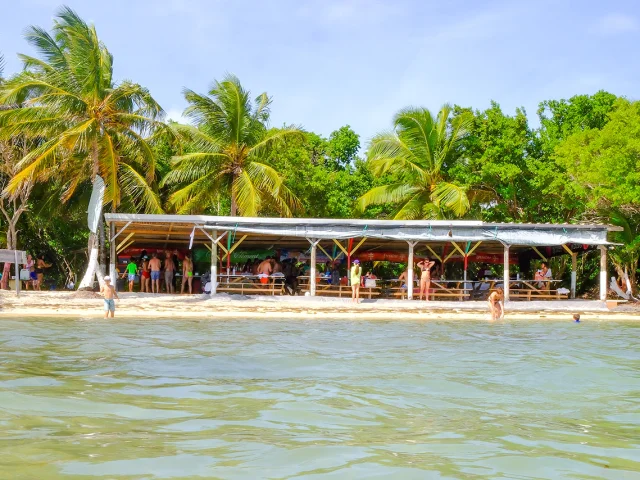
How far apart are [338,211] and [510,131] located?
25.1 ft

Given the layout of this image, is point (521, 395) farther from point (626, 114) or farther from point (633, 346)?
point (626, 114)

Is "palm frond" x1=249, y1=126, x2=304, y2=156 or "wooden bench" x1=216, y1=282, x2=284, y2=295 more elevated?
"palm frond" x1=249, y1=126, x2=304, y2=156

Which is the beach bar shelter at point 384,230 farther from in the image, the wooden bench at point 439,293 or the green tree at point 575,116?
the green tree at point 575,116

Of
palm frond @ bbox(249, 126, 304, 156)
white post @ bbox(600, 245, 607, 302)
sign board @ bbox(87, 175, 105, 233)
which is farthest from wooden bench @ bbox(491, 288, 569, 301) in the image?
sign board @ bbox(87, 175, 105, 233)

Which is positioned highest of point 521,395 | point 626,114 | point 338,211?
point 626,114

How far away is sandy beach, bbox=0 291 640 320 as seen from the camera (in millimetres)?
17094

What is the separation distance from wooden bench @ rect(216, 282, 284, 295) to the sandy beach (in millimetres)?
854

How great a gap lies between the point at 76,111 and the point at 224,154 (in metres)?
5.98

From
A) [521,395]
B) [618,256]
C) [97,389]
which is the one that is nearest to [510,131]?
[618,256]

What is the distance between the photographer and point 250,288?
21938 mm

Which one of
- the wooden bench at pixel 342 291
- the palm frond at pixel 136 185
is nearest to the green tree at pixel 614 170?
the wooden bench at pixel 342 291

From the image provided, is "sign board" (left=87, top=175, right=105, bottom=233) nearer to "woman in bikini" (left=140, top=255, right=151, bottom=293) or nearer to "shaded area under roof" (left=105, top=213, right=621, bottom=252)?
"shaded area under roof" (left=105, top=213, right=621, bottom=252)

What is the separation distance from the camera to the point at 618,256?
2586 centimetres

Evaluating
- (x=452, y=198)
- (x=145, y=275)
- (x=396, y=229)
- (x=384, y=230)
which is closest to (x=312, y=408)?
(x=384, y=230)
